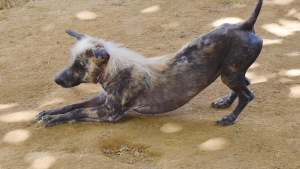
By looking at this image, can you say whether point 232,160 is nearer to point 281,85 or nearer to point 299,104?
point 299,104

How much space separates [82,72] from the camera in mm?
4496

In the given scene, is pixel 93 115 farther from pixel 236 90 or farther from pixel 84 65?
pixel 236 90

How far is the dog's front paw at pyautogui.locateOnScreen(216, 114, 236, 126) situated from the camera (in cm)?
445

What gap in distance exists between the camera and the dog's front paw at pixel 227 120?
445 cm

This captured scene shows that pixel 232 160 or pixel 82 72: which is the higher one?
pixel 82 72

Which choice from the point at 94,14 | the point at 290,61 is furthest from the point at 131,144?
the point at 94,14

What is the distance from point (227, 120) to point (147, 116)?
1114 mm

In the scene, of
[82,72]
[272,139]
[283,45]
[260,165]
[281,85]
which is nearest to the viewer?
[260,165]

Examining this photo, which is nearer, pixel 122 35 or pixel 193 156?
pixel 193 156

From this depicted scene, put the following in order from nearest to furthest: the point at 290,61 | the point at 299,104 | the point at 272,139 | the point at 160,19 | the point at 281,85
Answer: the point at 272,139 < the point at 299,104 < the point at 281,85 < the point at 290,61 < the point at 160,19

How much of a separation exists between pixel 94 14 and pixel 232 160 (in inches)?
237

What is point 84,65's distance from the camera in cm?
446

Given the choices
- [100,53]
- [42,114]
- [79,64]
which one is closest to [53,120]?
[42,114]

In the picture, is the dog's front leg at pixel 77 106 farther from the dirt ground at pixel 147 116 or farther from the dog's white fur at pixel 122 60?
the dog's white fur at pixel 122 60
